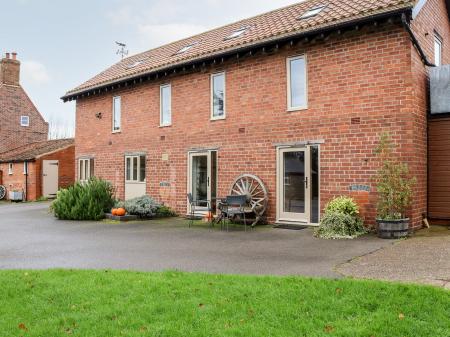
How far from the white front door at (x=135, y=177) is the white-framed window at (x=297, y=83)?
22.1 ft

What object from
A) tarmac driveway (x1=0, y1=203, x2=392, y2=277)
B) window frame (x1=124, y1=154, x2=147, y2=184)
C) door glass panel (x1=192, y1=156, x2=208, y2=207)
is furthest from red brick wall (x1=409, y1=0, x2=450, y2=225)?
window frame (x1=124, y1=154, x2=147, y2=184)

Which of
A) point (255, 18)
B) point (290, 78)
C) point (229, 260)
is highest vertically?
point (255, 18)

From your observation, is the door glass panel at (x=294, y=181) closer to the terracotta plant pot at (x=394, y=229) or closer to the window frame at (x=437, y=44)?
the terracotta plant pot at (x=394, y=229)

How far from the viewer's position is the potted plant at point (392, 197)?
938 centimetres

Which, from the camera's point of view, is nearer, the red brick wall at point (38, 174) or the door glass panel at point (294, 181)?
the door glass panel at point (294, 181)

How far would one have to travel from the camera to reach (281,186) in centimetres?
1222

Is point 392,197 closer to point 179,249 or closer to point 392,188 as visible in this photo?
point 392,188

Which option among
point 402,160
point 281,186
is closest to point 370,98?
point 402,160

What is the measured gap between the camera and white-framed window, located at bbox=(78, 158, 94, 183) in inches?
765

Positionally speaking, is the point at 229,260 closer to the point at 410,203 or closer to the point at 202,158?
the point at 410,203

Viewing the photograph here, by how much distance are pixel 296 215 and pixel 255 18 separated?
869cm

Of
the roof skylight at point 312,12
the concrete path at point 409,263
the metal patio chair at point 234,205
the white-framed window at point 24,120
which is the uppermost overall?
the roof skylight at point 312,12

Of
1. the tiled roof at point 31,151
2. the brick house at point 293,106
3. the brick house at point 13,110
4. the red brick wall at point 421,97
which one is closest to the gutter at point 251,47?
the brick house at point 293,106

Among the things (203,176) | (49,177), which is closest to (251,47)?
(203,176)
